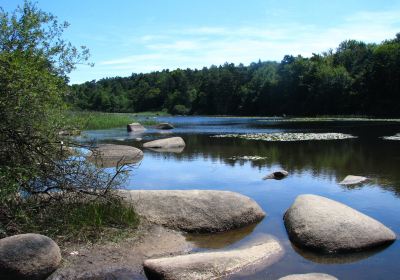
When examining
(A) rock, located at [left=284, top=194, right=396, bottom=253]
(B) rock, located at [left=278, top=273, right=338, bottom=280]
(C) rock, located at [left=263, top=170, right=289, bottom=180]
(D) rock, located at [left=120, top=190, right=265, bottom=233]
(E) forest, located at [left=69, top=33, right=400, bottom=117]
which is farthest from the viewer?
(E) forest, located at [left=69, top=33, right=400, bottom=117]

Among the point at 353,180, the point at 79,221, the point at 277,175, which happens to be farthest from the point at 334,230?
the point at 277,175

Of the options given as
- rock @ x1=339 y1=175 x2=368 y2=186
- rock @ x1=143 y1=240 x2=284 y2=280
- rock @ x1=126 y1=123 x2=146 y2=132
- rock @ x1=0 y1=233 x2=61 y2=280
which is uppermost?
rock @ x1=0 y1=233 x2=61 y2=280

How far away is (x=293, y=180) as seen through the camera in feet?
68.2

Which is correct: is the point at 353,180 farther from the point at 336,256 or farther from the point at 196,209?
the point at 336,256

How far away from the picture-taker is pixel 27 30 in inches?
484

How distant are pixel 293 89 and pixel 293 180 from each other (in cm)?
10628

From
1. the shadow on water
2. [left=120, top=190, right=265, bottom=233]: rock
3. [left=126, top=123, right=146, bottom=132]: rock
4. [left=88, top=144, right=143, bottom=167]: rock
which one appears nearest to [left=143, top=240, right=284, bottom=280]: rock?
the shadow on water

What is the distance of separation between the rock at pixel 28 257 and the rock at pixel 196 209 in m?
3.70

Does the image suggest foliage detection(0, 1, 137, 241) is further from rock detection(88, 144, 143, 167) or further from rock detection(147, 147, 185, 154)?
rock detection(147, 147, 185, 154)

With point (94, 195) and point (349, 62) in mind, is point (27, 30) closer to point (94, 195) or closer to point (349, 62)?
point (94, 195)

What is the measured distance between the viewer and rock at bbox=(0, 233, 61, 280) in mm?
8709

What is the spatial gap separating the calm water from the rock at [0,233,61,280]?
4.07m

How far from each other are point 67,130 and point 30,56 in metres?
2.39

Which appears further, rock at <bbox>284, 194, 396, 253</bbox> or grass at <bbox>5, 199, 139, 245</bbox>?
rock at <bbox>284, 194, 396, 253</bbox>
